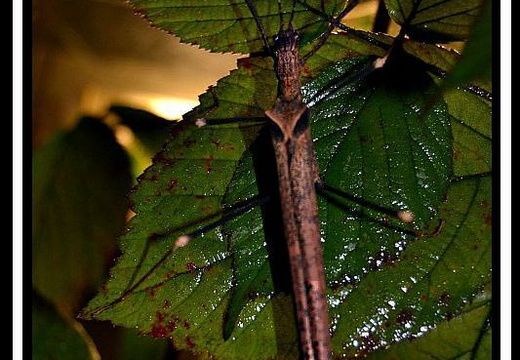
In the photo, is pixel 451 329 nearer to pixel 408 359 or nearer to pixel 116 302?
pixel 408 359

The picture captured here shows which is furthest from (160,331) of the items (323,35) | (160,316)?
(323,35)

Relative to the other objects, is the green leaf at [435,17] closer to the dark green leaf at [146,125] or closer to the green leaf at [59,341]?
the dark green leaf at [146,125]

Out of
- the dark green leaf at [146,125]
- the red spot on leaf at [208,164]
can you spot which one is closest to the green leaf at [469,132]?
the red spot on leaf at [208,164]

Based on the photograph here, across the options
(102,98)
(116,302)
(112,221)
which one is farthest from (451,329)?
(102,98)

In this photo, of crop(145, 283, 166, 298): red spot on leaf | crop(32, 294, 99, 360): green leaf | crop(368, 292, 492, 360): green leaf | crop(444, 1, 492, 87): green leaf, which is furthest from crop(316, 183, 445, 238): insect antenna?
crop(32, 294, 99, 360): green leaf

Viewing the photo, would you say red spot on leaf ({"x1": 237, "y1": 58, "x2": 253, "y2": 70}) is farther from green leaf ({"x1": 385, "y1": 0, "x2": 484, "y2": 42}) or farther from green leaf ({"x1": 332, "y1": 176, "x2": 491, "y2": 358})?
green leaf ({"x1": 332, "y1": 176, "x2": 491, "y2": 358})
